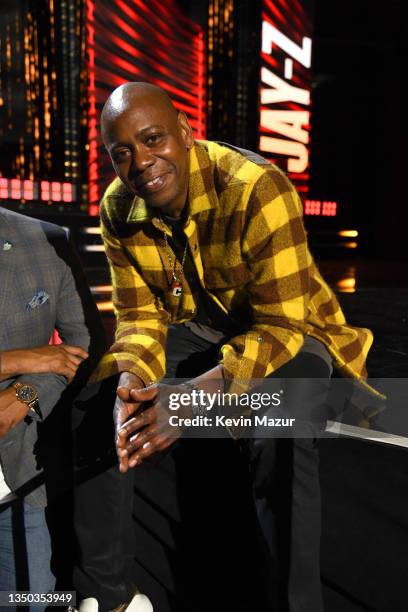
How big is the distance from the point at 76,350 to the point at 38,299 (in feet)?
0.49

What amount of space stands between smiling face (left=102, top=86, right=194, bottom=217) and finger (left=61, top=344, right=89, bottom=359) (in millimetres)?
394

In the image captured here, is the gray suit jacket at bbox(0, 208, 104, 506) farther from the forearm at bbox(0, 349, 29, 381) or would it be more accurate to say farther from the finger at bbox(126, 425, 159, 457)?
the finger at bbox(126, 425, 159, 457)

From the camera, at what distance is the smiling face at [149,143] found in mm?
1179

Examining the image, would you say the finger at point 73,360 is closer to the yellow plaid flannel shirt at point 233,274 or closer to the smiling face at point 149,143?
the yellow plaid flannel shirt at point 233,274

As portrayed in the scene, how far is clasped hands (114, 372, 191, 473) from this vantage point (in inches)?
41.8

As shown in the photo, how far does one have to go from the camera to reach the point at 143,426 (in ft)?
3.58

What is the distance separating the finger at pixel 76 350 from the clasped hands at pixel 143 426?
0.22 meters

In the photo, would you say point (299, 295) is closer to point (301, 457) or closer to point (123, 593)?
point (301, 457)

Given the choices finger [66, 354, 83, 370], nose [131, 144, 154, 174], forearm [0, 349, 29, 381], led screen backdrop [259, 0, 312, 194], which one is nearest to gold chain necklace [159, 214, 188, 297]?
nose [131, 144, 154, 174]

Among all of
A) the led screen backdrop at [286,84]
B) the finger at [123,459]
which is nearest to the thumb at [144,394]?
the finger at [123,459]

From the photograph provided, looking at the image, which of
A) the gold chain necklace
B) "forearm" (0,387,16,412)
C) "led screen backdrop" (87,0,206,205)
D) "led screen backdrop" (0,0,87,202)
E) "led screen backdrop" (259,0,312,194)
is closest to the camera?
"forearm" (0,387,16,412)

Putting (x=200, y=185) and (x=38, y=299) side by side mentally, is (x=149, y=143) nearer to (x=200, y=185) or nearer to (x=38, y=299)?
(x=200, y=185)

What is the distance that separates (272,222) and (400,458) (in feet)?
2.45

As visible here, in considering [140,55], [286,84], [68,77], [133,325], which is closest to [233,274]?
[133,325]
